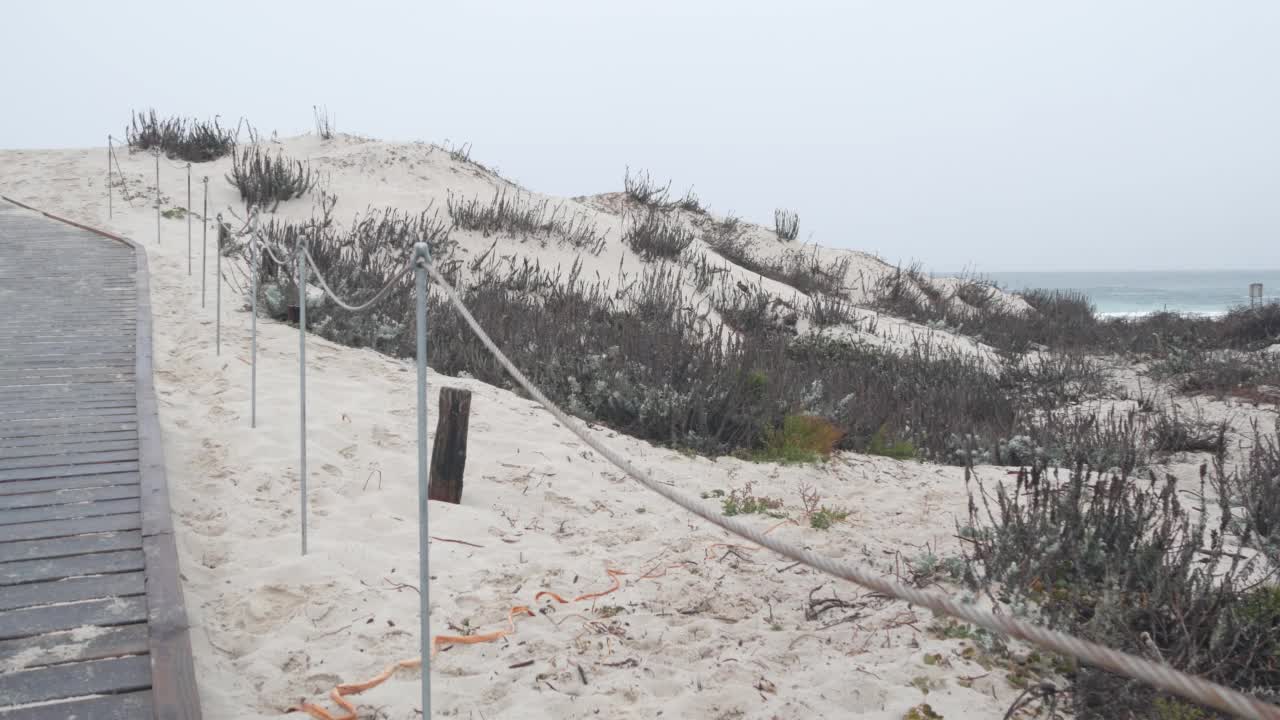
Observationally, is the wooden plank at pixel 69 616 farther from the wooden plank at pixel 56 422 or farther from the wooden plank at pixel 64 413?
the wooden plank at pixel 64 413

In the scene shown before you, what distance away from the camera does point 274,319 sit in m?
7.41

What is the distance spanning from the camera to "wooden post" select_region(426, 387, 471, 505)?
4.39 meters

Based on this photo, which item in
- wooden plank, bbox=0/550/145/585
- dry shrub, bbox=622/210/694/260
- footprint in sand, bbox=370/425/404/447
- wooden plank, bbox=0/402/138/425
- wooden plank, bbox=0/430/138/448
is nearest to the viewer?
wooden plank, bbox=0/550/145/585

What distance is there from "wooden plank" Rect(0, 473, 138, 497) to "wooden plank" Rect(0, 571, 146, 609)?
0.98 metres

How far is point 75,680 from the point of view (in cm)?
243

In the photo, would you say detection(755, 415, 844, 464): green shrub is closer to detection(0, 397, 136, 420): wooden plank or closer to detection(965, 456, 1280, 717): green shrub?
detection(965, 456, 1280, 717): green shrub

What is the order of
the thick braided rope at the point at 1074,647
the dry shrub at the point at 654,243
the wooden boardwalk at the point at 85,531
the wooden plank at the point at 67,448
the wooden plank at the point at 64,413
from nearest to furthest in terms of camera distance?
the thick braided rope at the point at 1074,647 < the wooden boardwalk at the point at 85,531 < the wooden plank at the point at 67,448 < the wooden plank at the point at 64,413 < the dry shrub at the point at 654,243

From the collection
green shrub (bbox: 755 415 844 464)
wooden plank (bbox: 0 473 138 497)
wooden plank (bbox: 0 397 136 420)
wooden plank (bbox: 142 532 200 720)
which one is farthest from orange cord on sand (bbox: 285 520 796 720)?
wooden plank (bbox: 0 397 136 420)

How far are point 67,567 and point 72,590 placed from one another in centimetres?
20

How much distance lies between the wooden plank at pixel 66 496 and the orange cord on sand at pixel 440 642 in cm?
172

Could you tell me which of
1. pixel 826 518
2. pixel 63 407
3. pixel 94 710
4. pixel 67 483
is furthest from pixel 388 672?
pixel 63 407

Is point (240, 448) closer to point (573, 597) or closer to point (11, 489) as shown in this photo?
point (11, 489)

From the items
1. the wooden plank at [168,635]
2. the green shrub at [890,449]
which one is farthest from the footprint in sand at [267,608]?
the green shrub at [890,449]

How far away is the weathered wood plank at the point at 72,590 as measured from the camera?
284 centimetres
